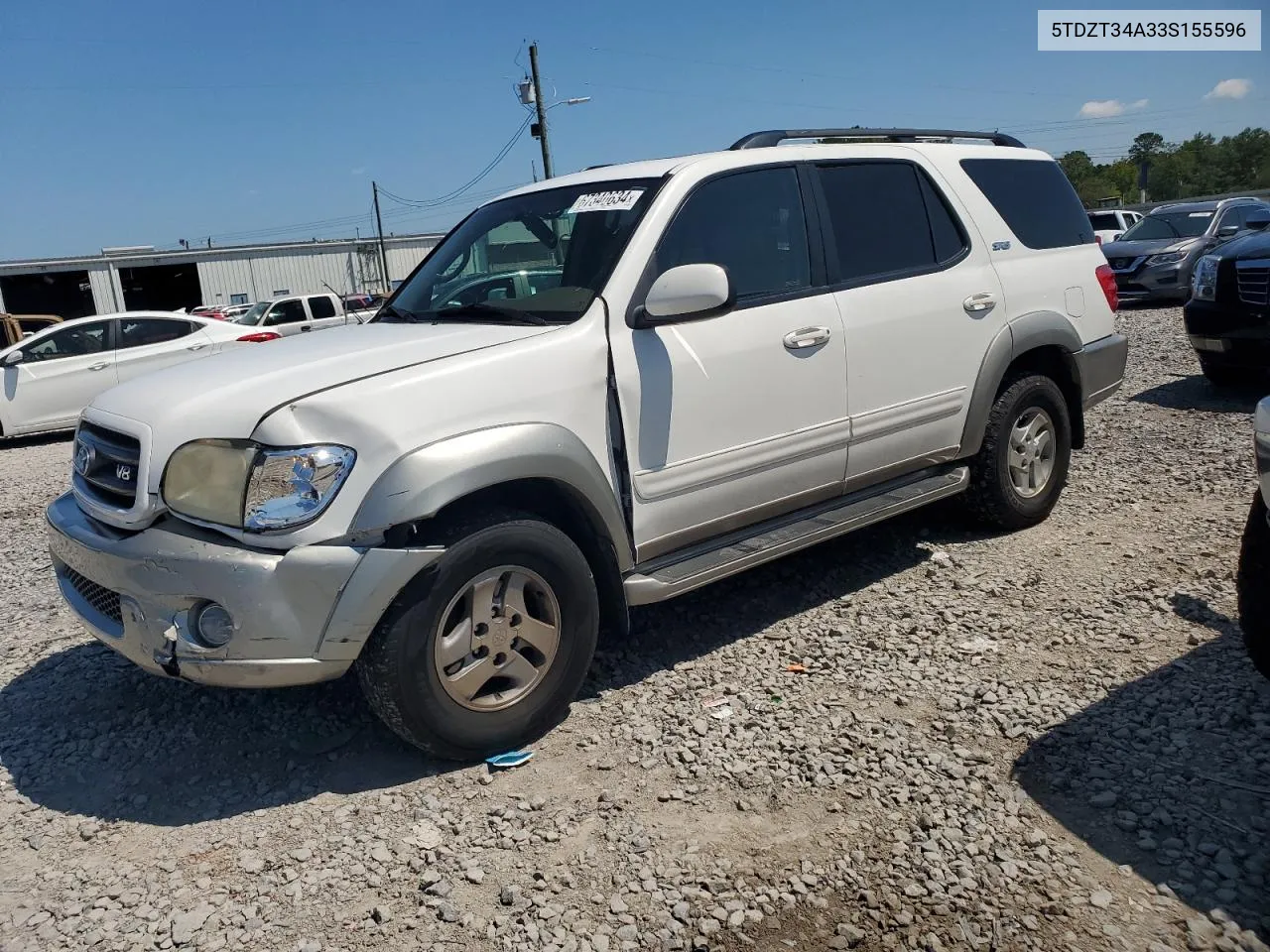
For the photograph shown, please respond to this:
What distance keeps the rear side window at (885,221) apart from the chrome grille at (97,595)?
121 inches

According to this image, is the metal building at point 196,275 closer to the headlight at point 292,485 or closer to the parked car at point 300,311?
the parked car at point 300,311

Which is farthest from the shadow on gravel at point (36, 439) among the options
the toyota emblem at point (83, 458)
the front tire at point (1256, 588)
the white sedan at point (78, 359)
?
the front tire at point (1256, 588)

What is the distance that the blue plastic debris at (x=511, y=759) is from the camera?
3.35m

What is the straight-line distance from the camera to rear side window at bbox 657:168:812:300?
3.88m

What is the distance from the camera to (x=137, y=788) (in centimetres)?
336

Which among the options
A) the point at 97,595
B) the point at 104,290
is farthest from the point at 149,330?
the point at 104,290

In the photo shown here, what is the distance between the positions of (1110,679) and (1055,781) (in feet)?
2.63

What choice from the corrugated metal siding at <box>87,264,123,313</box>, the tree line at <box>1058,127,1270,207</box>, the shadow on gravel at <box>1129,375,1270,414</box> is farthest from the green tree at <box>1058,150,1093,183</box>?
the shadow on gravel at <box>1129,375,1270,414</box>

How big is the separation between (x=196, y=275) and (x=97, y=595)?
168 feet

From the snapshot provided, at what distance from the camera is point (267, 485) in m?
2.93

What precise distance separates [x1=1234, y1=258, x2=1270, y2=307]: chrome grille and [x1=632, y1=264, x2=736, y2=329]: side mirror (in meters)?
6.16

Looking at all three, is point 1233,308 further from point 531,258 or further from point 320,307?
point 320,307

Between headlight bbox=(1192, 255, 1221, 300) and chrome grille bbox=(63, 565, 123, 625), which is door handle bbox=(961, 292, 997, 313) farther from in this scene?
headlight bbox=(1192, 255, 1221, 300)

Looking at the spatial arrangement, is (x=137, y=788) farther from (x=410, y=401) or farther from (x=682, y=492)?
(x=682, y=492)
